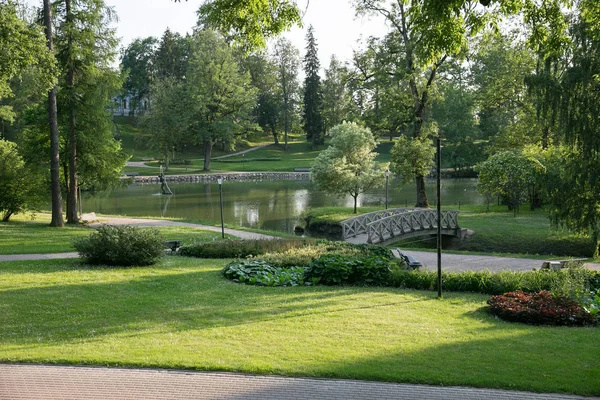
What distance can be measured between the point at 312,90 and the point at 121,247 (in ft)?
249

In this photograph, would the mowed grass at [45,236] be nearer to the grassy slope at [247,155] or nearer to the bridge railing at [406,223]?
the bridge railing at [406,223]

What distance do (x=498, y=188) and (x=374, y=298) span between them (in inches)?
999

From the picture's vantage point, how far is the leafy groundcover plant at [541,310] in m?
10.1

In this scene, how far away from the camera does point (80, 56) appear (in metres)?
25.9

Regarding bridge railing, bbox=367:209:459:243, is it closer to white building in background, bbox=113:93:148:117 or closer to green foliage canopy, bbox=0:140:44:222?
green foliage canopy, bbox=0:140:44:222

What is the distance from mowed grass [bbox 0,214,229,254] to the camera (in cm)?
1862

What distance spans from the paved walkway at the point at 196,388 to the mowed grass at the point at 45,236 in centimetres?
1005

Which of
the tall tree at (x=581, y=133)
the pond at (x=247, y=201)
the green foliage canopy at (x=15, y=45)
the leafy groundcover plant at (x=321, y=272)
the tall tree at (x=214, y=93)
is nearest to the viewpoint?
the leafy groundcover plant at (x=321, y=272)

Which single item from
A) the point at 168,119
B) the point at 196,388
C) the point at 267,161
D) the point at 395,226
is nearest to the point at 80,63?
the point at 395,226

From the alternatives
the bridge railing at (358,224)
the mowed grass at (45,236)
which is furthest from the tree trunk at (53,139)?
the bridge railing at (358,224)

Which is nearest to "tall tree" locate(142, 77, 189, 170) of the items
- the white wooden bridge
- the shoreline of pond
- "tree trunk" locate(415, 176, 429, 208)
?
the shoreline of pond

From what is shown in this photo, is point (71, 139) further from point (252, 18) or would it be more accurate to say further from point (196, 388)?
point (196, 388)

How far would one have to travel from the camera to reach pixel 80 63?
1038 inches

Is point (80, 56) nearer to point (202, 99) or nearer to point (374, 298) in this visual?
point (374, 298)
